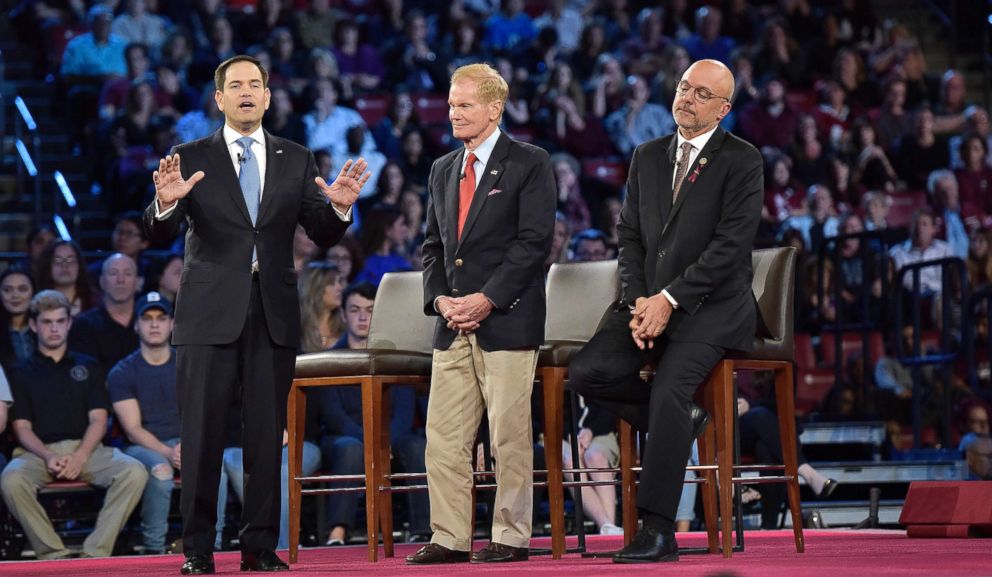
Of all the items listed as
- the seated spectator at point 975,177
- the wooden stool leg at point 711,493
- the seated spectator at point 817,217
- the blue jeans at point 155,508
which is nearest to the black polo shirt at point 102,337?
the blue jeans at point 155,508

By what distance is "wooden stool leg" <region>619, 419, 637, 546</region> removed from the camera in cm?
520

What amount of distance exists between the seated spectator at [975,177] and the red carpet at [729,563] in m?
6.52

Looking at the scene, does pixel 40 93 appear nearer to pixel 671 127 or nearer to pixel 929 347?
pixel 671 127

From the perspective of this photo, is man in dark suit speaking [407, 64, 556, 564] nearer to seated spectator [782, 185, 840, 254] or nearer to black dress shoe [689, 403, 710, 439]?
black dress shoe [689, 403, 710, 439]

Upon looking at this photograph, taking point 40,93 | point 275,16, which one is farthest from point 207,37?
point 40,93

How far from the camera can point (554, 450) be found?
5211 mm

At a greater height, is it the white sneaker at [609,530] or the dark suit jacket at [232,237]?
the dark suit jacket at [232,237]

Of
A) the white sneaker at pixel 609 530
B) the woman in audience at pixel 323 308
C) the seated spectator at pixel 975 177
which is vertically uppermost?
the seated spectator at pixel 975 177

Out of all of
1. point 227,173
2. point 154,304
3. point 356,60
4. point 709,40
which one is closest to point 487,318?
point 227,173

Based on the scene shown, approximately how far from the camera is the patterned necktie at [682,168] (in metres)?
5.05

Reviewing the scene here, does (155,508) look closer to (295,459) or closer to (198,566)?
(295,459)

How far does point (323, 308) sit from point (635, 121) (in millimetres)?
5540

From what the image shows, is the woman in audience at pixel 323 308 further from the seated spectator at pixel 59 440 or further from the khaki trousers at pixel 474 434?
the khaki trousers at pixel 474 434

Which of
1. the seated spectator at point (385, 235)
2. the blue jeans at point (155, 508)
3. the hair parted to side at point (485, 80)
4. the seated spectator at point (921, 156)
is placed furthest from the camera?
the seated spectator at point (921, 156)
